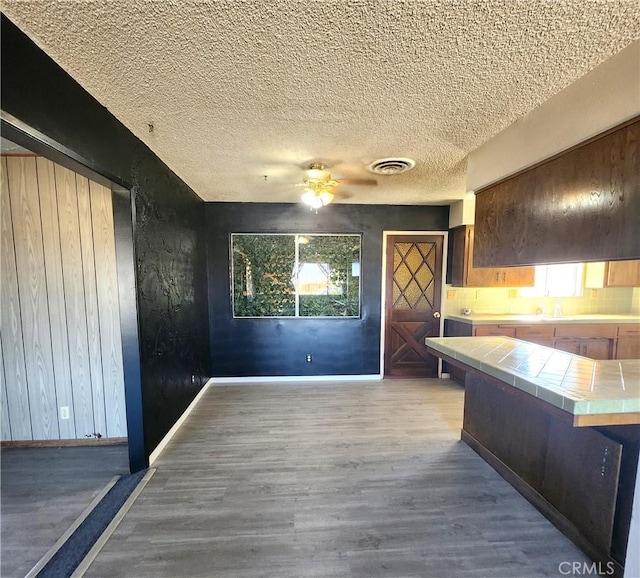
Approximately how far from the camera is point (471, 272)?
12.5 feet

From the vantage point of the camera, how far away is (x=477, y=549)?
1.54 metres

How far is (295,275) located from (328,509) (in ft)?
9.15

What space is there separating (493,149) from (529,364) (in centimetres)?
154

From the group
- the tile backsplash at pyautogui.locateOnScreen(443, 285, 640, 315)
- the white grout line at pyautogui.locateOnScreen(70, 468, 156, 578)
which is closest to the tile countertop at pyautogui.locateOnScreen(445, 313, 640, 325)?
the tile backsplash at pyautogui.locateOnScreen(443, 285, 640, 315)

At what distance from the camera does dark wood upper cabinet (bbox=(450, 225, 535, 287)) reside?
12.5ft

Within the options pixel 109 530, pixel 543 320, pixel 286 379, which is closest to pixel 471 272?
pixel 543 320

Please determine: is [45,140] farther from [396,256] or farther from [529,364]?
[396,256]

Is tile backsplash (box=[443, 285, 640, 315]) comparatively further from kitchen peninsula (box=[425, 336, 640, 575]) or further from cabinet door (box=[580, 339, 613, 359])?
kitchen peninsula (box=[425, 336, 640, 575])

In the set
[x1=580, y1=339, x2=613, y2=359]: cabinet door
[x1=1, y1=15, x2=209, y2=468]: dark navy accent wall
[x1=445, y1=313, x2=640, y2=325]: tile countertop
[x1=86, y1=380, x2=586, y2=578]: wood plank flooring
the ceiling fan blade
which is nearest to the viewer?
[x1=1, y1=15, x2=209, y2=468]: dark navy accent wall

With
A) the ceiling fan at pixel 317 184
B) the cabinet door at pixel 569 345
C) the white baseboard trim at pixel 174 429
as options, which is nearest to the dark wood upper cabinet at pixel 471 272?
the cabinet door at pixel 569 345

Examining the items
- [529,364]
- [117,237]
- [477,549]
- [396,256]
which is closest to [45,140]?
[117,237]

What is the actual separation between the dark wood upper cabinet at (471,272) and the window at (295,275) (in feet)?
4.51

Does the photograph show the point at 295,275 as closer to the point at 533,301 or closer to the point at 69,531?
the point at 69,531

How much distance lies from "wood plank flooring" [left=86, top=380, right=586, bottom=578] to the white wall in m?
2.22
